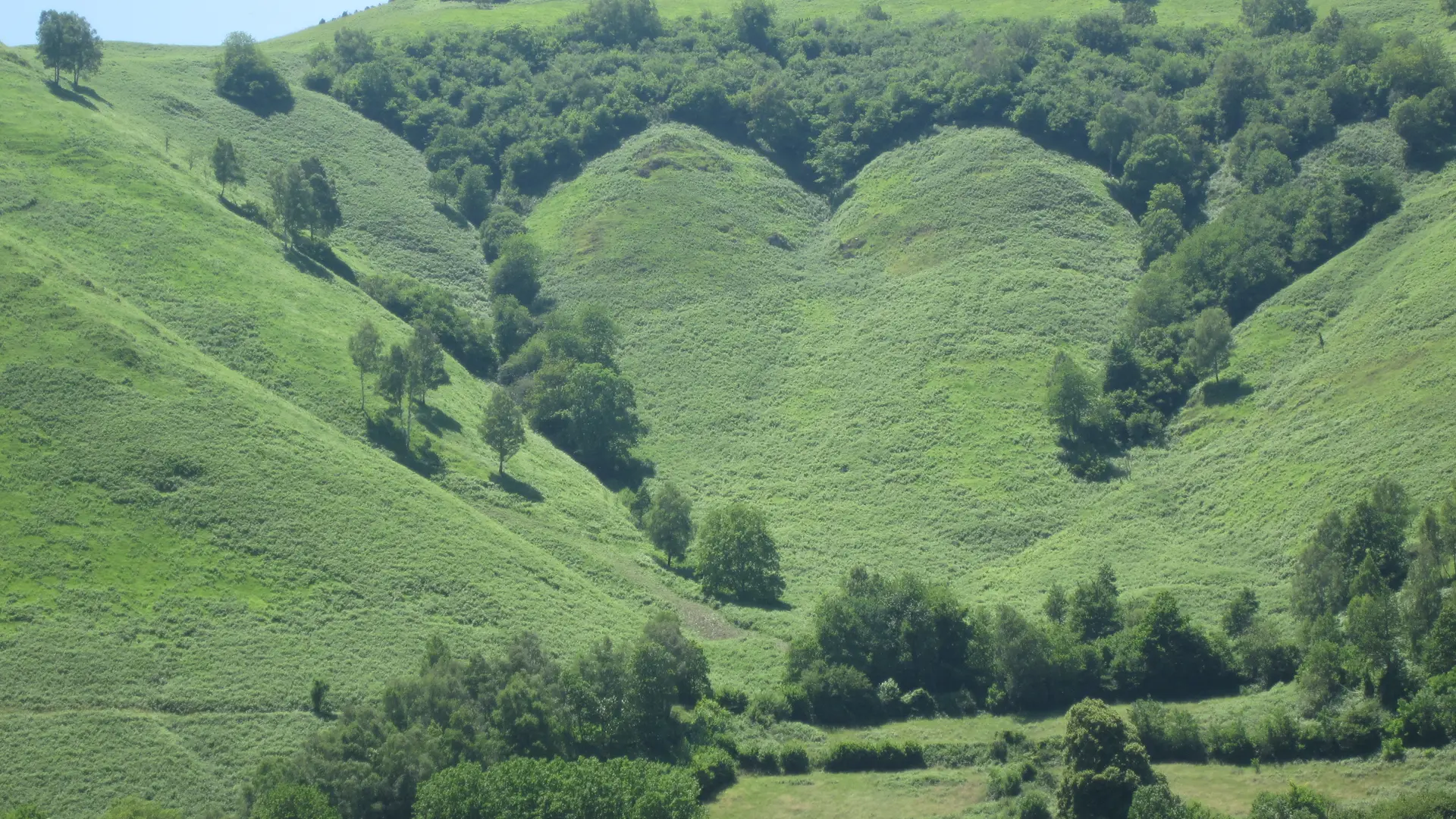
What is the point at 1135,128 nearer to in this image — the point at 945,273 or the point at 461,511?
the point at 945,273

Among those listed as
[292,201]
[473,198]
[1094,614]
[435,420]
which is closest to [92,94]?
[292,201]

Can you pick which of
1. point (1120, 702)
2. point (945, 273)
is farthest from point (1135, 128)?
point (1120, 702)

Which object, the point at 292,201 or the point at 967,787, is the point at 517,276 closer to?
the point at 292,201

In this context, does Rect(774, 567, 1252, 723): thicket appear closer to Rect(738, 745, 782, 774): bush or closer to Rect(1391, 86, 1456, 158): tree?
Rect(738, 745, 782, 774): bush

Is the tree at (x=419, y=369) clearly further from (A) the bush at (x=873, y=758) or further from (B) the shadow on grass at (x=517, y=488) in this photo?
(A) the bush at (x=873, y=758)

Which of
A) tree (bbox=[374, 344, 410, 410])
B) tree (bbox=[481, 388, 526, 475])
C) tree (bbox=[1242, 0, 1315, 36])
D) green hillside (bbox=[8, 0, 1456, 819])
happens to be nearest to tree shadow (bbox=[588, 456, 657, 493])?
green hillside (bbox=[8, 0, 1456, 819])

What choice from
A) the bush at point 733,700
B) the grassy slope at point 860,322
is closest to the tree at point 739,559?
the grassy slope at point 860,322
